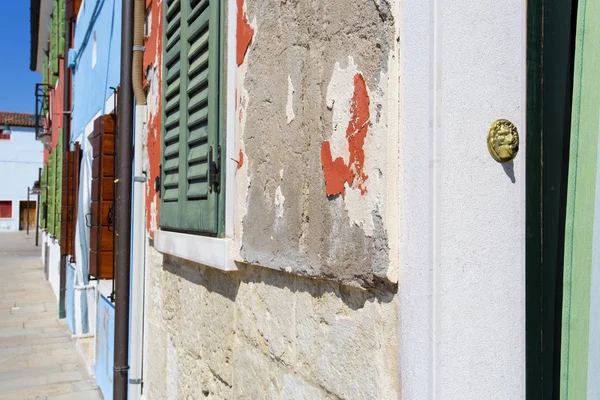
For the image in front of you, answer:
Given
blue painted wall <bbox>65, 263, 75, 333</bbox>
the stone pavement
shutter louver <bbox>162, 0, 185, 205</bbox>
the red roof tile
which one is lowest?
the stone pavement

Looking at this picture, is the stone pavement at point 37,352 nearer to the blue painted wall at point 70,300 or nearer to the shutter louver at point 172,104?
the blue painted wall at point 70,300

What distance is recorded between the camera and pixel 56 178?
394 inches

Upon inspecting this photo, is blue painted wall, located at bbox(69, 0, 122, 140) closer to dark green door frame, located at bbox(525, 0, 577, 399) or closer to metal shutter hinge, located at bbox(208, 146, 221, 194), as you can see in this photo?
metal shutter hinge, located at bbox(208, 146, 221, 194)

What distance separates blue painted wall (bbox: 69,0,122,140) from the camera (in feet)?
16.5

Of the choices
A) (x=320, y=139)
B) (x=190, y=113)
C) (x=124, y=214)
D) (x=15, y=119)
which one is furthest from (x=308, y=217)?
(x=15, y=119)

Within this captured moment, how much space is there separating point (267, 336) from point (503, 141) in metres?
0.95

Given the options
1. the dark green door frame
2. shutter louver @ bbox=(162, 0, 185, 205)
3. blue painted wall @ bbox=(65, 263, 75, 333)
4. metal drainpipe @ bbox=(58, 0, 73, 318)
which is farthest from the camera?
metal drainpipe @ bbox=(58, 0, 73, 318)

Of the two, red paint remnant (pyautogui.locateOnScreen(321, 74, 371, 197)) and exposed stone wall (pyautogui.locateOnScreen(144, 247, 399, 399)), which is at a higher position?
red paint remnant (pyautogui.locateOnScreen(321, 74, 371, 197))

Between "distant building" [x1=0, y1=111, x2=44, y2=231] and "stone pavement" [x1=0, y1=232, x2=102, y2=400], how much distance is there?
2705 cm

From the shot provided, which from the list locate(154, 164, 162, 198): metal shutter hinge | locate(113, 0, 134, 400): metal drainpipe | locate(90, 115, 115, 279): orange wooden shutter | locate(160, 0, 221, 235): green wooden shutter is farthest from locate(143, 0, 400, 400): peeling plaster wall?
locate(90, 115, 115, 279): orange wooden shutter

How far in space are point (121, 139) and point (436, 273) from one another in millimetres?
3088

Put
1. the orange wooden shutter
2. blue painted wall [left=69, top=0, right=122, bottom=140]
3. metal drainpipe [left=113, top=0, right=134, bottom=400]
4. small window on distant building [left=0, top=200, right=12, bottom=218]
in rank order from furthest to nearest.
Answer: small window on distant building [left=0, top=200, right=12, bottom=218]
blue painted wall [left=69, top=0, right=122, bottom=140]
the orange wooden shutter
metal drainpipe [left=113, top=0, right=134, bottom=400]

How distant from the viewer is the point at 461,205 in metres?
1.14

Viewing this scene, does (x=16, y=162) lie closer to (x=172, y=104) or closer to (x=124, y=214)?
(x=124, y=214)
